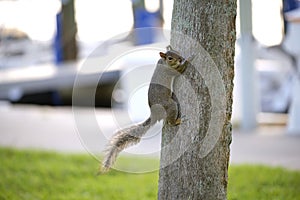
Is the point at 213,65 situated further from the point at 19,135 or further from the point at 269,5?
the point at 269,5

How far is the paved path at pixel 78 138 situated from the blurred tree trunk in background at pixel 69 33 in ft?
15.4

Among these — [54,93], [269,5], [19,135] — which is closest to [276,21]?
[269,5]

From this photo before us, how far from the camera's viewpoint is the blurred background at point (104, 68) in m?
5.02

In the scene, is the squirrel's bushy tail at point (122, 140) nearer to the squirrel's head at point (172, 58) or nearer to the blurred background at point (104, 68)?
the blurred background at point (104, 68)

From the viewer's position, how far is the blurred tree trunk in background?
1288 cm

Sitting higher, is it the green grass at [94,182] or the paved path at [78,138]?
the green grass at [94,182]

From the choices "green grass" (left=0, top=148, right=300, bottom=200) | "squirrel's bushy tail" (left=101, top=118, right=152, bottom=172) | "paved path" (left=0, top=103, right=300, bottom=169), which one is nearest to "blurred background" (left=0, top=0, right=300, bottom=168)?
"paved path" (left=0, top=103, right=300, bottom=169)

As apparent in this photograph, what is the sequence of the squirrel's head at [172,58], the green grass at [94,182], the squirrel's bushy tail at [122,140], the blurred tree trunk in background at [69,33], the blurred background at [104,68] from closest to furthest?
the squirrel's head at [172,58] < the squirrel's bushy tail at [122,140] < the green grass at [94,182] < the blurred background at [104,68] < the blurred tree trunk in background at [69,33]

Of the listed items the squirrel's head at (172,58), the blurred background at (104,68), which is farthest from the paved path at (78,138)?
the squirrel's head at (172,58)

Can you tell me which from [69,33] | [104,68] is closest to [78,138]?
[104,68]

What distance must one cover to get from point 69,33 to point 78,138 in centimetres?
701

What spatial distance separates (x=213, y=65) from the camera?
2.37 metres

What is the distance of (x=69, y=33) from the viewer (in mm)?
12977

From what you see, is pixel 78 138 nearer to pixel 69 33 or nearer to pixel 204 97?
pixel 204 97
